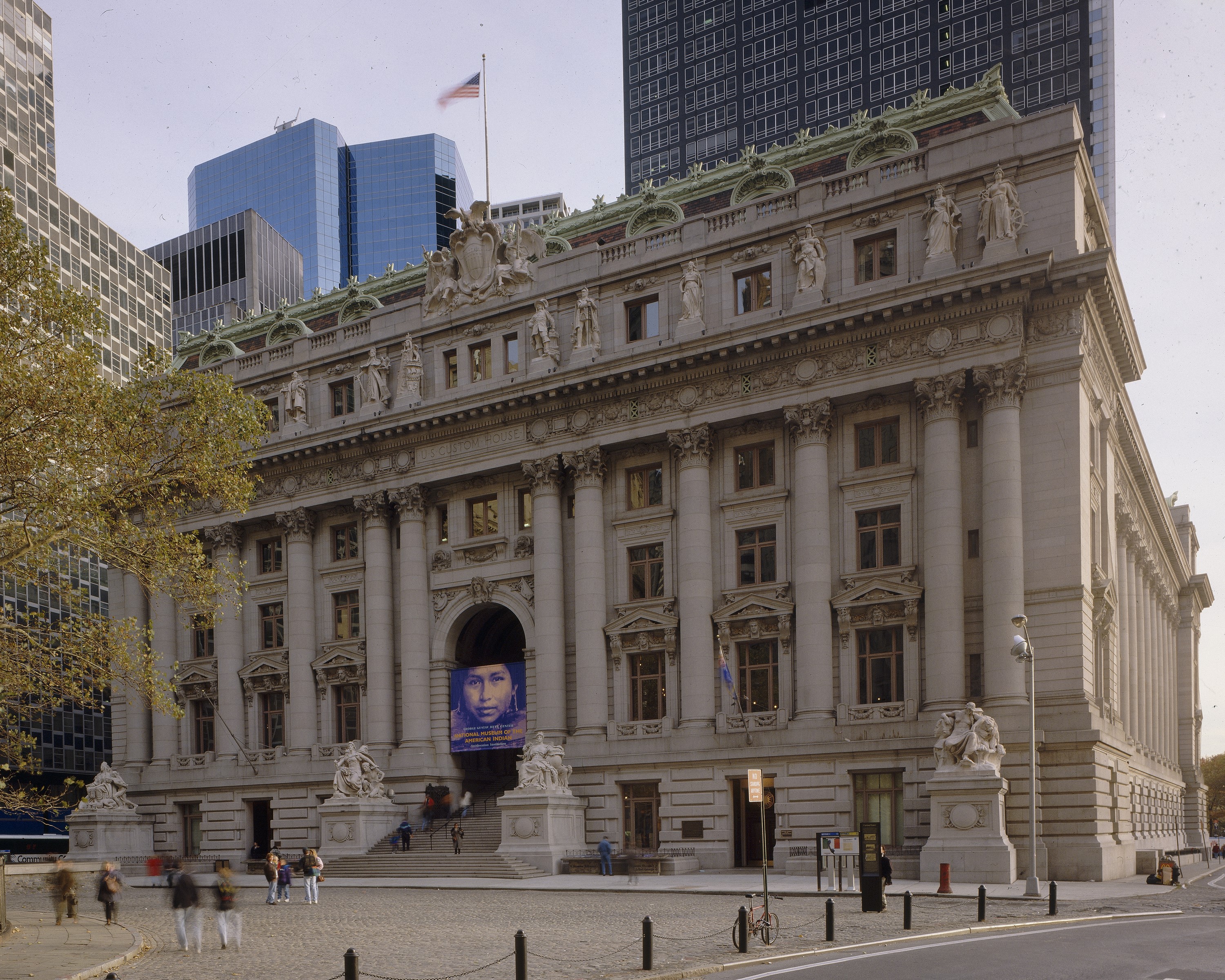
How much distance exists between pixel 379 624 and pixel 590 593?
1117 centimetres

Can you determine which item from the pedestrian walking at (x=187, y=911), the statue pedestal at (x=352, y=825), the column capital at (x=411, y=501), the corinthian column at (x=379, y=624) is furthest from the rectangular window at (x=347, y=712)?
the pedestrian walking at (x=187, y=911)

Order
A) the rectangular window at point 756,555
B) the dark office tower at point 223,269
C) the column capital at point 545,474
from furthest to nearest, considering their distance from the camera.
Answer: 1. the dark office tower at point 223,269
2. the column capital at point 545,474
3. the rectangular window at point 756,555

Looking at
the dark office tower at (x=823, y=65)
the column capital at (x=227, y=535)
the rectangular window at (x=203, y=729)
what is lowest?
the rectangular window at (x=203, y=729)

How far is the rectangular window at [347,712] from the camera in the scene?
5659cm

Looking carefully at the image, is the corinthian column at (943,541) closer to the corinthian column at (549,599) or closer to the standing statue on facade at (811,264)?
the standing statue on facade at (811,264)

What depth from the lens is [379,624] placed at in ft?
182

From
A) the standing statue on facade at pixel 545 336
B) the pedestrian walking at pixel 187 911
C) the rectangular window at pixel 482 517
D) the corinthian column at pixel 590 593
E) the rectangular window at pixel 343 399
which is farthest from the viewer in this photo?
the rectangular window at pixel 343 399

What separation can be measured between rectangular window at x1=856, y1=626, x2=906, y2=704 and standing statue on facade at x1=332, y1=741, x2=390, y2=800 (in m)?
20.7

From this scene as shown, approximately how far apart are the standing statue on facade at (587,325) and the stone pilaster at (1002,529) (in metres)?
16.0

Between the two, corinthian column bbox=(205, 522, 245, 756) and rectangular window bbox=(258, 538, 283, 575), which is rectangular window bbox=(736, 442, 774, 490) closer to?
rectangular window bbox=(258, 538, 283, 575)

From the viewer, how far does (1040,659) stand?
134 feet

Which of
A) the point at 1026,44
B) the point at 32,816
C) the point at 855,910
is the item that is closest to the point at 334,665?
the point at 32,816

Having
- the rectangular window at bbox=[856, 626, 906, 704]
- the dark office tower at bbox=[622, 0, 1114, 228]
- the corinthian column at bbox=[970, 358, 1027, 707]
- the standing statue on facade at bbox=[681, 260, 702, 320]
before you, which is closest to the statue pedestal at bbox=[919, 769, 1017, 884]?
the corinthian column at bbox=[970, 358, 1027, 707]

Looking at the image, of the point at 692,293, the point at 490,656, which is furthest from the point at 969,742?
the point at 490,656
